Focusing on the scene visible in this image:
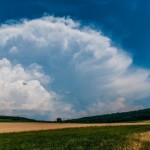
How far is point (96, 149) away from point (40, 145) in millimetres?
8003

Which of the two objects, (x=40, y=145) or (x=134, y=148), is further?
(x=40, y=145)

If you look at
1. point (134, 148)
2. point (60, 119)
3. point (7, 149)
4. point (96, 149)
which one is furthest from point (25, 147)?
point (60, 119)

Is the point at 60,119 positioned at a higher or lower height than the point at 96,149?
higher

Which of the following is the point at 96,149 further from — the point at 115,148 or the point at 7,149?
the point at 7,149

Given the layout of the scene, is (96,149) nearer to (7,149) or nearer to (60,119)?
(7,149)

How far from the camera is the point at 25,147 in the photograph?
42656mm

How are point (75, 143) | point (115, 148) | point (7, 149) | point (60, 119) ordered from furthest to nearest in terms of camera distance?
point (60, 119)
point (75, 143)
point (7, 149)
point (115, 148)

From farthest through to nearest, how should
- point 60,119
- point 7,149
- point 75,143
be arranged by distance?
point 60,119 < point 75,143 < point 7,149

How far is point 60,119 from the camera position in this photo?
167 meters

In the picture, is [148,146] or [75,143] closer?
[148,146]

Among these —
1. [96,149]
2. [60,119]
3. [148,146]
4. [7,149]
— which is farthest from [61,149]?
[60,119]

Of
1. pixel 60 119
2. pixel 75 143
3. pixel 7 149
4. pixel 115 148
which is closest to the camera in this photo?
pixel 115 148

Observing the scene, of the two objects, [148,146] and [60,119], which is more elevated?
[60,119]

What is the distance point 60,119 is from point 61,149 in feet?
418
